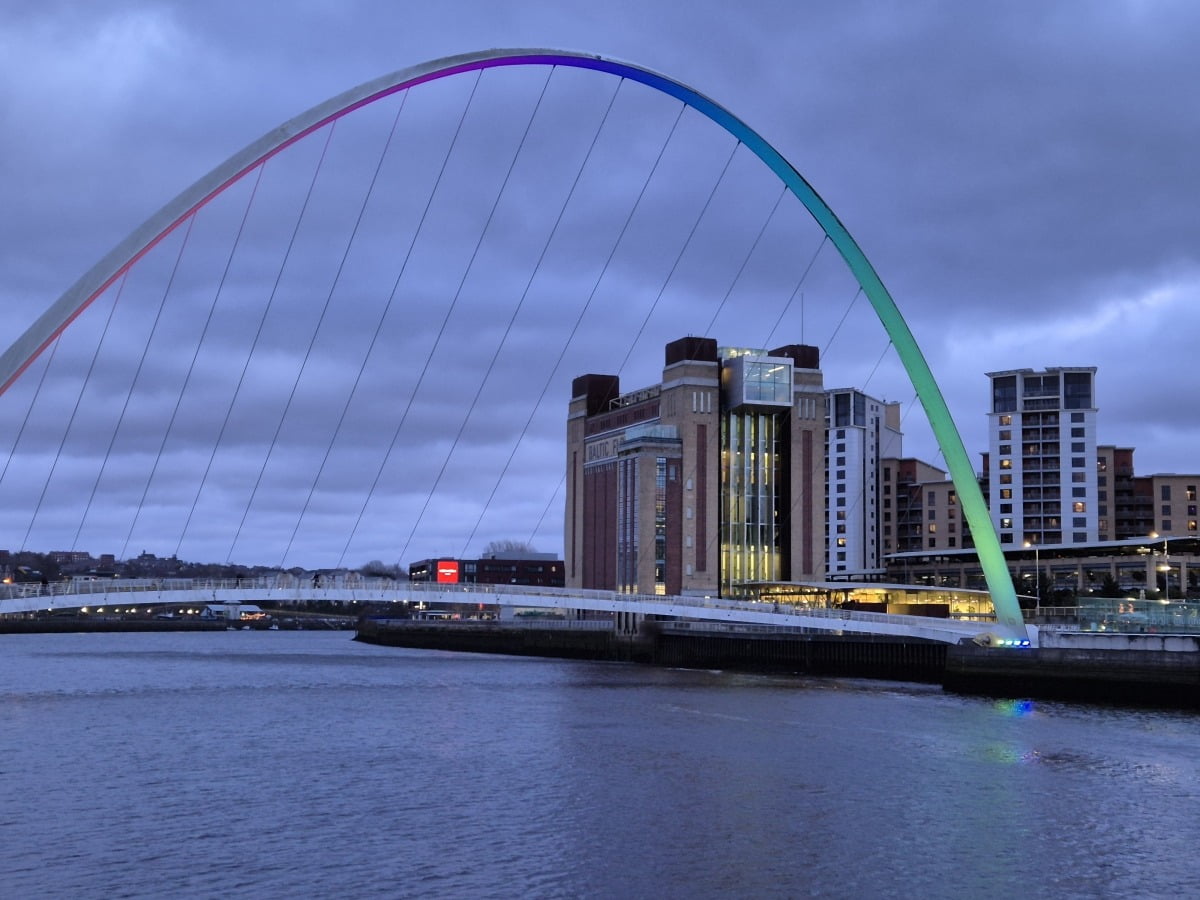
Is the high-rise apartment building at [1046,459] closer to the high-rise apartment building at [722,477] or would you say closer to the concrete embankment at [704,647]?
the high-rise apartment building at [722,477]

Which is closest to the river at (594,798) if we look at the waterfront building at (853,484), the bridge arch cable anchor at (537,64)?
the bridge arch cable anchor at (537,64)

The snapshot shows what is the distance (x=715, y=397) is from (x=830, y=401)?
51.8 m

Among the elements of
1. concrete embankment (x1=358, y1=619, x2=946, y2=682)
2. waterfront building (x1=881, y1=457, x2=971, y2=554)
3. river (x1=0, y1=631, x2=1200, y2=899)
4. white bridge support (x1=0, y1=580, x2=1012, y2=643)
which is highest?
waterfront building (x1=881, y1=457, x2=971, y2=554)

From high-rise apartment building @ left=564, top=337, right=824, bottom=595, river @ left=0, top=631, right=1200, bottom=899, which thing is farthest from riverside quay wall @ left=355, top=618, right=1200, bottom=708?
high-rise apartment building @ left=564, top=337, right=824, bottom=595

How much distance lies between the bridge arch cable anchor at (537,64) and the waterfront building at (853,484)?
93528 mm

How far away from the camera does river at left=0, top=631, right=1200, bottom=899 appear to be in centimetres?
2173

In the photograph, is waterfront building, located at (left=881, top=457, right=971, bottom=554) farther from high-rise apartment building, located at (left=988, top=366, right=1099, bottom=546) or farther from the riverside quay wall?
the riverside quay wall

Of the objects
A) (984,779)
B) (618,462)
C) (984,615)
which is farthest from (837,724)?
(618,462)

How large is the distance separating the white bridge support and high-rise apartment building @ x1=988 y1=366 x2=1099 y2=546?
77.5 m

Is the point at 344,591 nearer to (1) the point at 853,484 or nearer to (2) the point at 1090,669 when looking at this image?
(2) the point at 1090,669

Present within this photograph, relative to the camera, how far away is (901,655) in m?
65.2

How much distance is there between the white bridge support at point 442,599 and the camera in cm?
4719

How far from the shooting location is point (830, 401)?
154750 mm

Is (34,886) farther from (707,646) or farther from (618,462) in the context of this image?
(618,462)
